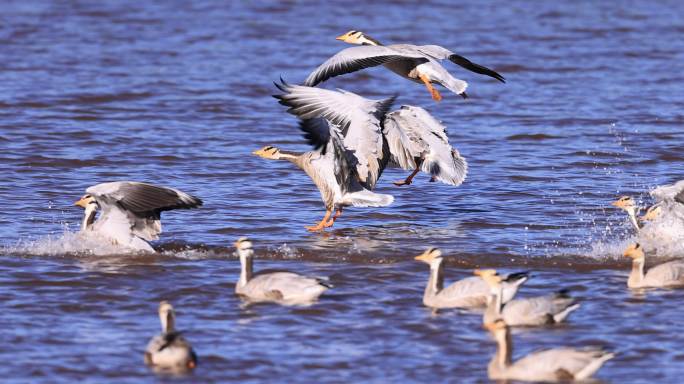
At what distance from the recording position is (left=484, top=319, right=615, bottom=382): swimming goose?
8258mm

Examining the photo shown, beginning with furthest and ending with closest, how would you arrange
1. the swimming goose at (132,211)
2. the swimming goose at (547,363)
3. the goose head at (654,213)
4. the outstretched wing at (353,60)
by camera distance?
1. the outstretched wing at (353,60)
2. the goose head at (654,213)
3. the swimming goose at (132,211)
4. the swimming goose at (547,363)

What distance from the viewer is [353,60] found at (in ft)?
45.8

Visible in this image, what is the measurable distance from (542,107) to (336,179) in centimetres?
932

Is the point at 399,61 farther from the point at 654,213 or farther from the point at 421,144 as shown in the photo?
the point at 654,213

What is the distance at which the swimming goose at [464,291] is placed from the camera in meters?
9.93

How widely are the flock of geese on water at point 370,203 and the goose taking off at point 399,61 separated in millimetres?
13

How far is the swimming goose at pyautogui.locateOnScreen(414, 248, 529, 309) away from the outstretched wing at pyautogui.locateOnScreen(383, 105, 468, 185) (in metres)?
3.84

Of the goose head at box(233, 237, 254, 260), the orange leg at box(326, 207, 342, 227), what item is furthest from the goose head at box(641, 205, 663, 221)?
the goose head at box(233, 237, 254, 260)

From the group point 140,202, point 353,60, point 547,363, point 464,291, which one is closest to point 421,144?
point 353,60

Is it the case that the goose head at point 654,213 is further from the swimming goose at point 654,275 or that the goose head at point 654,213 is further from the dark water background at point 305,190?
the swimming goose at point 654,275

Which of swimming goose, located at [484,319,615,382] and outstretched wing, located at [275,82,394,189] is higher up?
outstretched wing, located at [275,82,394,189]

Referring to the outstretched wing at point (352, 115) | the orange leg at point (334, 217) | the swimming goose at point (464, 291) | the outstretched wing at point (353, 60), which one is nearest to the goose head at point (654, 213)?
the outstretched wing at point (352, 115)

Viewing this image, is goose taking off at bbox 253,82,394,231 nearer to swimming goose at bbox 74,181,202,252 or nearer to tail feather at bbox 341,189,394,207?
tail feather at bbox 341,189,394,207

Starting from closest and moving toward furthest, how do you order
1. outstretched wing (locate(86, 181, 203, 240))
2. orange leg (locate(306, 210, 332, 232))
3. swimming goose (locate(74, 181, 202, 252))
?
outstretched wing (locate(86, 181, 203, 240)), swimming goose (locate(74, 181, 202, 252)), orange leg (locate(306, 210, 332, 232))
